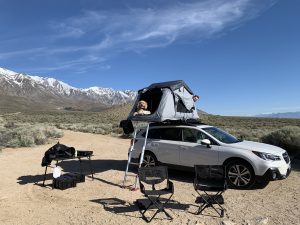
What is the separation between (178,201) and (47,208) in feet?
9.62

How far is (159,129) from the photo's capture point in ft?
38.5

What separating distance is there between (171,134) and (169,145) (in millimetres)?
403

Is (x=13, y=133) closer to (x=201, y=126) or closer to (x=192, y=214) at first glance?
(x=201, y=126)

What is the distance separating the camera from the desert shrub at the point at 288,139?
1596 cm

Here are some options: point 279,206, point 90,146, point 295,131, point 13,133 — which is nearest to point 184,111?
point 279,206

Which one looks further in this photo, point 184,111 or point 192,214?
point 184,111

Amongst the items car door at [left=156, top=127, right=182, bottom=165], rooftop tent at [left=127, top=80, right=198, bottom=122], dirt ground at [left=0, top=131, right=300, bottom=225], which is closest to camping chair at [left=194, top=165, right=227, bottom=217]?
dirt ground at [left=0, top=131, right=300, bottom=225]

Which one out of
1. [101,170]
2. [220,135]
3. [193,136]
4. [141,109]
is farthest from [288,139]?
[141,109]

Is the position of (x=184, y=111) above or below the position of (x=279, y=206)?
above

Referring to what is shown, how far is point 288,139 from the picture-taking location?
53.8ft

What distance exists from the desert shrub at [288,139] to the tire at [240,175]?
7035 millimetres

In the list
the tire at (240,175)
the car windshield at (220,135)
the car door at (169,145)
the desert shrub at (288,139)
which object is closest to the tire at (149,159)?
the car door at (169,145)

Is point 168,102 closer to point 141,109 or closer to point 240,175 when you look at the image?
point 141,109

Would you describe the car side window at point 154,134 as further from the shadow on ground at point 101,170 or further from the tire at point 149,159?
the shadow on ground at point 101,170
